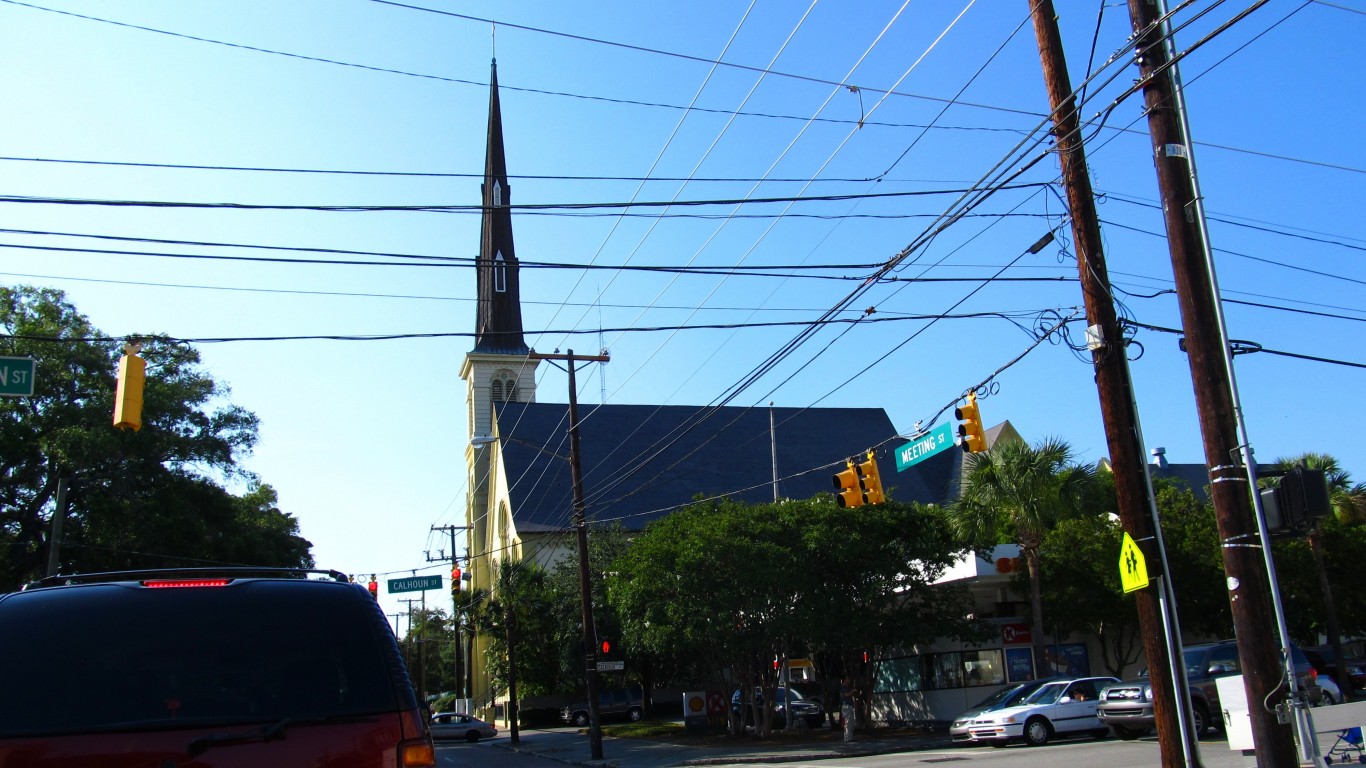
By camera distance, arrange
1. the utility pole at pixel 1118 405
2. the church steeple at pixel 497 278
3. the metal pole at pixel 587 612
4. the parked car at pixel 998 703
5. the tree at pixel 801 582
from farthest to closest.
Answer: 1. the church steeple at pixel 497 278
2. the metal pole at pixel 587 612
3. the tree at pixel 801 582
4. the parked car at pixel 998 703
5. the utility pole at pixel 1118 405

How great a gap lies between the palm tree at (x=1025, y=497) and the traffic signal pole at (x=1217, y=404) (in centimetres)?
1749

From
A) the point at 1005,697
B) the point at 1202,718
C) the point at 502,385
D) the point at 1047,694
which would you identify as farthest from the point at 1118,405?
the point at 502,385

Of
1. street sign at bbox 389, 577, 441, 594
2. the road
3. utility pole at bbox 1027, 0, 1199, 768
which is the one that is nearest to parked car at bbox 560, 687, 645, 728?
street sign at bbox 389, 577, 441, 594

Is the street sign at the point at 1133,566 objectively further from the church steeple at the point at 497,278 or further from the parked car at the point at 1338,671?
the church steeple at the point at 497,278

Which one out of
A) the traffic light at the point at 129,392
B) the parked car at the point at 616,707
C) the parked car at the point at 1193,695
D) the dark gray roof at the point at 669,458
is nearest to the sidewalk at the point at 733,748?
the parked car at the point at 1193,695

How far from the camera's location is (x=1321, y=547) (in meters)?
34.8

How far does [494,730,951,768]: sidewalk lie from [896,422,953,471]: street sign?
845 cm

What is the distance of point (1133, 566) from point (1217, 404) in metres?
2.31

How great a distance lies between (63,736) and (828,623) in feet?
84.7

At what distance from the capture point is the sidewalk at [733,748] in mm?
24875

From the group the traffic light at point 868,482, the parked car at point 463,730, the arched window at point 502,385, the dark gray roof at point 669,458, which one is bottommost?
the parked car at point 463,730

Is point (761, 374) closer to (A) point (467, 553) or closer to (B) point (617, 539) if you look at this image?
(B) point (617, 539)

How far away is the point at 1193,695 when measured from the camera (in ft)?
69.4

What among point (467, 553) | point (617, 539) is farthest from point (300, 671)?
point (467, 553)
